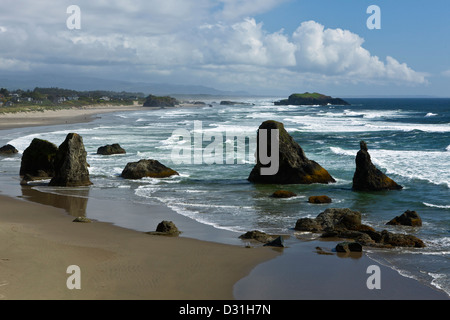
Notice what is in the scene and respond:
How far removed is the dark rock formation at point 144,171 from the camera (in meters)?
27.4

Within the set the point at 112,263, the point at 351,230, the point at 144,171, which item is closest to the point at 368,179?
the point at 351,230

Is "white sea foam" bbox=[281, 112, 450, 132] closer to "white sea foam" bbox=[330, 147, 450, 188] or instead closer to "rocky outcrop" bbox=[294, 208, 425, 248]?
"white sea foam" bbox=[330, 147, 450, 188]

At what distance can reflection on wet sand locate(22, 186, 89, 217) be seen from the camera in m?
19.8

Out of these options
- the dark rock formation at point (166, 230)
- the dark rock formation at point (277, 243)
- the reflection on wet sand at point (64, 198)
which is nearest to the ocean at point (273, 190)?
the reflection on wet sand at point (64, 198)

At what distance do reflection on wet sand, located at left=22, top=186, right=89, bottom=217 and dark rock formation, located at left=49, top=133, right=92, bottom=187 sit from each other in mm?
1023

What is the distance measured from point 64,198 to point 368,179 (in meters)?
13.4

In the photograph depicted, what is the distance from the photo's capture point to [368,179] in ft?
78.7

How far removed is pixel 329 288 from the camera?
11.1m

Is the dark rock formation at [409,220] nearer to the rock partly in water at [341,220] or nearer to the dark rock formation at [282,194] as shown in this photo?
the rock partly in water at [341,220]

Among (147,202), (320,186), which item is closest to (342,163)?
(320,186)

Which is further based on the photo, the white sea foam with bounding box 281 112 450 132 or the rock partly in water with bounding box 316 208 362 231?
the white sea foam with bounding box 281 112 450 132

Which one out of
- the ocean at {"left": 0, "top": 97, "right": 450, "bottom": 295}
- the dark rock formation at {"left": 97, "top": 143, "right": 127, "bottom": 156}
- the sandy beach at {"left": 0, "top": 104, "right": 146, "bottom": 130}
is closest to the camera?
the ocean at {"left": 0, "top": 97, "right": 450, "bottom": 295}

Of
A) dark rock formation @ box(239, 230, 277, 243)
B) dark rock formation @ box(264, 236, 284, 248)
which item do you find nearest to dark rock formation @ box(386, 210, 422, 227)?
dark rock formation @ box(239, 230, 277, 243)
